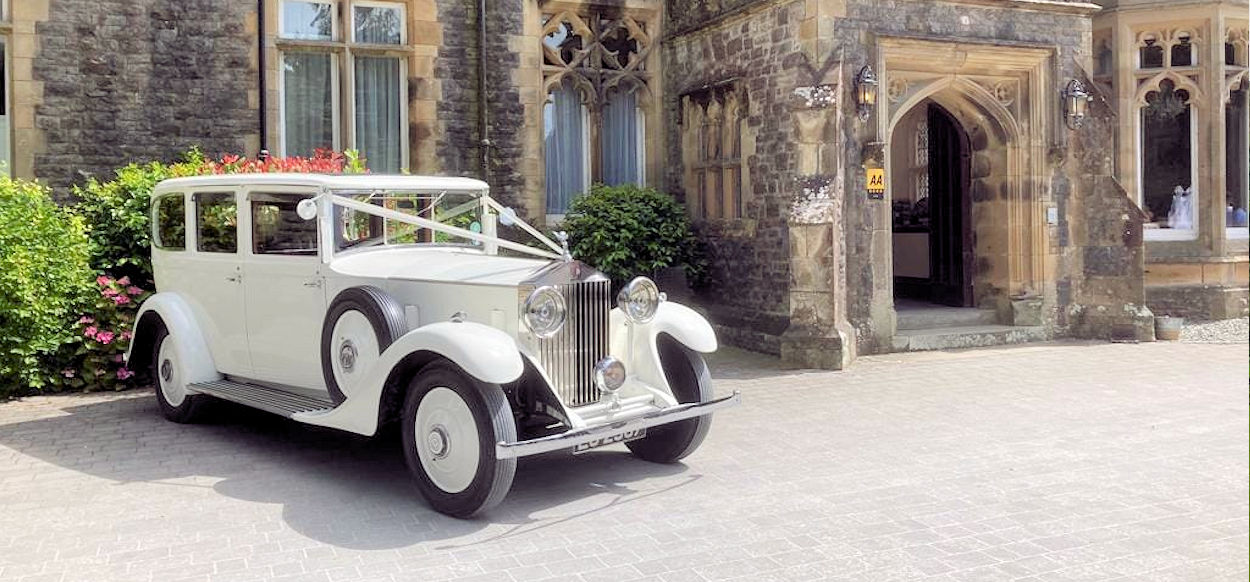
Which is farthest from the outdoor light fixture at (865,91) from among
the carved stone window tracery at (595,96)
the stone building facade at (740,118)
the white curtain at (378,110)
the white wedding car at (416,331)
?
the white curtain at (378,110)

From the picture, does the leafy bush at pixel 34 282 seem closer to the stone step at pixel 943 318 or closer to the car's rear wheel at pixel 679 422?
the car's rear wheel at pixel 679 422

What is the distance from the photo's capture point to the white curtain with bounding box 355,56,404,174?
494 inches

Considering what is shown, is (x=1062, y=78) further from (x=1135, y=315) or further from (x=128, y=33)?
(x=128, y=33)

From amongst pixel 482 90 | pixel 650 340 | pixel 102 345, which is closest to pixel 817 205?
pixel 482 90

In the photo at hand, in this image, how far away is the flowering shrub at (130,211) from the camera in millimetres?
9641

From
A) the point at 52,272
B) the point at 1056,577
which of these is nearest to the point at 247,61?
the point at 52,272

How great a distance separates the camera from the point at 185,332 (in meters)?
7.59

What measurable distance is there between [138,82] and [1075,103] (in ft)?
33.9

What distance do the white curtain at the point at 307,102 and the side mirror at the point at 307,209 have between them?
6148 millimetres

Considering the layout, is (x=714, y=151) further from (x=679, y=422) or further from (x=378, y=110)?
(x=679, y=422)

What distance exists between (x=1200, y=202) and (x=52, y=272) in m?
14.0

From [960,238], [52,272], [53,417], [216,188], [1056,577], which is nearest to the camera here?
[1056,577]

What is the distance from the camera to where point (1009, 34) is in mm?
12023

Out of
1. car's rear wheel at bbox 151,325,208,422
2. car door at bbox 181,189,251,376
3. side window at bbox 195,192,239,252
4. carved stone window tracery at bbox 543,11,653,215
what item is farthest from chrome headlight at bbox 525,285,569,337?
carved stone window tracery at bbox 543,11,653,215
